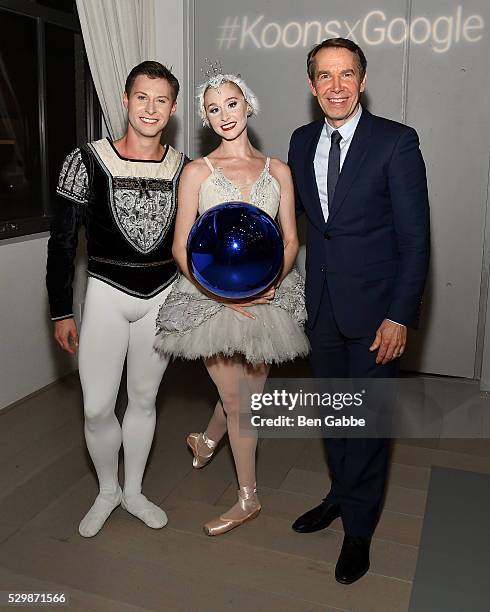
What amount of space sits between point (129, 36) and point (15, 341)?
5.80 ft

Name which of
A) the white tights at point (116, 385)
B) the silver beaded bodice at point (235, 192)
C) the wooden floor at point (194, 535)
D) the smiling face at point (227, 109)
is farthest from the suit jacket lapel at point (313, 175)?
the wooden floor at point (194, 535)

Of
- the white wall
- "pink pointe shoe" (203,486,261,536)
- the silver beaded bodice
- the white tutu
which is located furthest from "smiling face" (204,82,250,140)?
the white wall

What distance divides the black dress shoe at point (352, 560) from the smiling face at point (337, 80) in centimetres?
134

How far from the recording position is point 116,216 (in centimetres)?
211

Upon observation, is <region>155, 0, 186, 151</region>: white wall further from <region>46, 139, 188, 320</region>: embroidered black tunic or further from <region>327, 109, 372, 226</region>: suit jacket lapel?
<region>327, 109, 372, 226</region>: suit jacket lapel

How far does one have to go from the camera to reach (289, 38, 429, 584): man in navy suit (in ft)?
6.45

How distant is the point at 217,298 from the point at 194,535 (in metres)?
0.85

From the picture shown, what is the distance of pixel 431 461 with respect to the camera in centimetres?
290

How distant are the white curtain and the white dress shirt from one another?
5.87 feet

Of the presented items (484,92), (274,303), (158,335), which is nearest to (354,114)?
(274,303)

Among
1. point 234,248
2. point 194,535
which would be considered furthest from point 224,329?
point 194,535

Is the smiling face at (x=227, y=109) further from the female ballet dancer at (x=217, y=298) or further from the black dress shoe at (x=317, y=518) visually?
the black dress shoe at (x=317, y=518)

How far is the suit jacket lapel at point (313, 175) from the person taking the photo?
6.87ft

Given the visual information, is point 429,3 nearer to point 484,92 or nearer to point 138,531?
point 484,92
